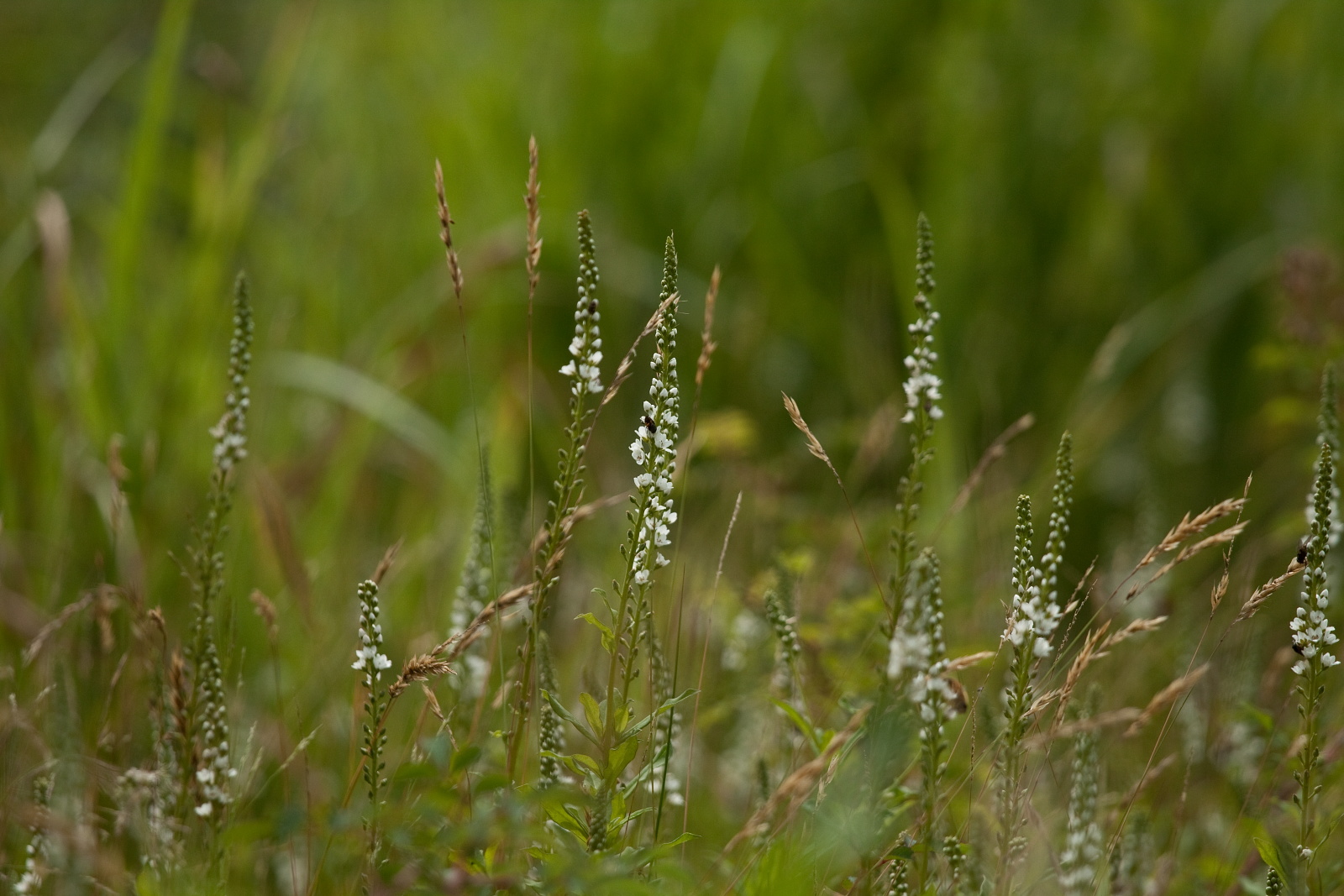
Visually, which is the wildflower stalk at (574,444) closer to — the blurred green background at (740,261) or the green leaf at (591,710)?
the green leaf at (591,710)

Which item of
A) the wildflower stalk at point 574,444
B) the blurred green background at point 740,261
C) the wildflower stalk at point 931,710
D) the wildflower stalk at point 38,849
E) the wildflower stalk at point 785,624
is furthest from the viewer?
the blurred green background at point 740,261

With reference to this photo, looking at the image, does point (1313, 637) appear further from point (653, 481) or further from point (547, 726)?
point (547, 726)

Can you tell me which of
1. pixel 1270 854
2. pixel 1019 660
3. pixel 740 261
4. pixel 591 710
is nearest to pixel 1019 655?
pixel 1019 660

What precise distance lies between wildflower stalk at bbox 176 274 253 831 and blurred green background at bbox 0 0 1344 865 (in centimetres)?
139

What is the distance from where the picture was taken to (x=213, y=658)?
6.00ft

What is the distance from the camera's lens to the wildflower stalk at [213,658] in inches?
70.6

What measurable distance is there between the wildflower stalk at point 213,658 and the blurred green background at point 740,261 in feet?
4.56

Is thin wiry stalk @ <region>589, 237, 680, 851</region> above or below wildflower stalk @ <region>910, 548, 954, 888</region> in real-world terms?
above

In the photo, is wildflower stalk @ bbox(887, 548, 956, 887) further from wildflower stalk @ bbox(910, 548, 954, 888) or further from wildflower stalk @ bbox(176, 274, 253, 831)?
wildflower stalk @ bbox(176, 274, 253, 831)

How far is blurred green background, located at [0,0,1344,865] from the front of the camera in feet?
11.7

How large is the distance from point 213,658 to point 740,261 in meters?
3.99

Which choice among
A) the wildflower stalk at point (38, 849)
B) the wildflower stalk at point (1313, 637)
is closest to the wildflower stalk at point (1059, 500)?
the wildflower stalk at point (1313, 637)

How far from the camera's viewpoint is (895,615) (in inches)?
63.8

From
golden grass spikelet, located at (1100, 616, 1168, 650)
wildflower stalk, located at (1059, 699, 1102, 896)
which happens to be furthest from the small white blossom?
wildflower stalk, located at (1059, 699, 1102, 896)
